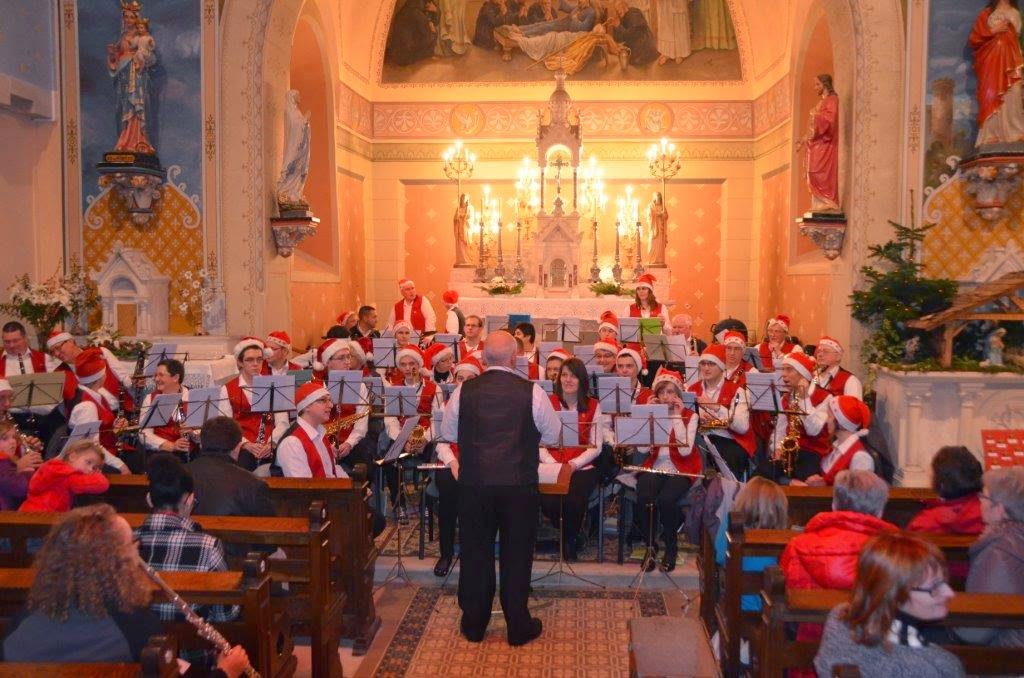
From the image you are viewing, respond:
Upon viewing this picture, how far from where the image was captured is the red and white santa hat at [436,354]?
9.55 m

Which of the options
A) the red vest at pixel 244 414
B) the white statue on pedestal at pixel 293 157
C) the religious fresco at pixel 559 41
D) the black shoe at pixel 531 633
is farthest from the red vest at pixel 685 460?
the religious fresco at pixel 559 41

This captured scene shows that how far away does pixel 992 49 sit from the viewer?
10.2 meters

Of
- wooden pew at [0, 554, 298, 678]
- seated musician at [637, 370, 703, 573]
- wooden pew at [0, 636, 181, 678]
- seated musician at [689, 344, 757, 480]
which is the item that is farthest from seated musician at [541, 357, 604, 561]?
wooden pew at [0, 636, 181, 678]

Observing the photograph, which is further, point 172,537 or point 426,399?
point 426,399

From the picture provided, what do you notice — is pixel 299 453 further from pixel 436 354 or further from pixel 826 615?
pixel 826 615

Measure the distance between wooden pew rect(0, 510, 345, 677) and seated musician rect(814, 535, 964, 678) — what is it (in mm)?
2690

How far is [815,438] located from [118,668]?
618 cm

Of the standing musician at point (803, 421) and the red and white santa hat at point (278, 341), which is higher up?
the red and white santa hat at point (278, 341)

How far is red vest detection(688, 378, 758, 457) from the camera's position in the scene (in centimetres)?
806

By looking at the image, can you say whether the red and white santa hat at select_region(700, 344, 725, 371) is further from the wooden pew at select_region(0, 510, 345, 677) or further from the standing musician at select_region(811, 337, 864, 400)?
the wooden pew at select_region(0, 510, 345, 677)

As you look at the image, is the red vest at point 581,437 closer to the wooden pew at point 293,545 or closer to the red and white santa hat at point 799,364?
the red and white santa hat at point 799,364

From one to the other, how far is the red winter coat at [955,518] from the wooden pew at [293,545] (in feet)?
10.3

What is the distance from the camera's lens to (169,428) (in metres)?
7.71

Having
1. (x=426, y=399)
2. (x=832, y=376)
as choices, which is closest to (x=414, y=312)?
(x=426, y=399)
